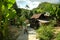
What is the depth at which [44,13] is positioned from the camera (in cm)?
2936

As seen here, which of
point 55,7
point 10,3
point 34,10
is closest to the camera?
point 10,3

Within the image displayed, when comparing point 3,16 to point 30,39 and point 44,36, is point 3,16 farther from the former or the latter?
point 30,39

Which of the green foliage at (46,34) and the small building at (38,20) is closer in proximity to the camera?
the green foliage at (46,34)

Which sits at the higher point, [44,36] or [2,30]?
[2,30]

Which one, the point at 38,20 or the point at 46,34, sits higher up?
the point at 46,34

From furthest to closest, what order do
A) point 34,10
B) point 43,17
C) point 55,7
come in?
point 34,10
point 43,17
point 55,7

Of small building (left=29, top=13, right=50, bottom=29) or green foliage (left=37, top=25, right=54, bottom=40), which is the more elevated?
green foliage (left=37, top=25, right=54, bottom=40)

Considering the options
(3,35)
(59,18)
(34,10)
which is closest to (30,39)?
(3,35)

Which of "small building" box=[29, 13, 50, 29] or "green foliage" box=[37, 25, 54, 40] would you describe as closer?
"green foliage" box=[37, 25, 54, 40]

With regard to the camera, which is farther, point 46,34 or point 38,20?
point 38,20

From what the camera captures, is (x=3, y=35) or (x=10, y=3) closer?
Result: (x=10, y=3)

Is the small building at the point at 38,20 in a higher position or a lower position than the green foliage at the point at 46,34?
lower

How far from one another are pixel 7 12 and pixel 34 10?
90.4 ft

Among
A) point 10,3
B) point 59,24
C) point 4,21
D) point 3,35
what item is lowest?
point 59,24
